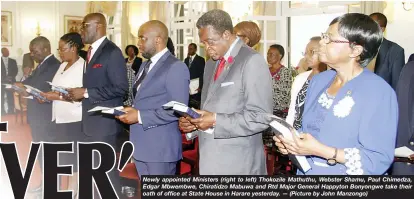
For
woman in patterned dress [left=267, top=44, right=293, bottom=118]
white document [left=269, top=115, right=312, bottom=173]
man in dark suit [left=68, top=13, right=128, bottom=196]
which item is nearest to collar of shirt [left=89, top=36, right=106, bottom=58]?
man in dark suit [left=68, top=13, right=128, bottom=196]

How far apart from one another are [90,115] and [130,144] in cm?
48

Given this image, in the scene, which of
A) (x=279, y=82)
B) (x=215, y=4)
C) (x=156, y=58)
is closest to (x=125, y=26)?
(x=215, y=4)

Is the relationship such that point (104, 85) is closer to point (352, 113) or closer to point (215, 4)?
point (352, 113)

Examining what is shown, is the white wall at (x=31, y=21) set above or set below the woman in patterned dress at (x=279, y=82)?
above

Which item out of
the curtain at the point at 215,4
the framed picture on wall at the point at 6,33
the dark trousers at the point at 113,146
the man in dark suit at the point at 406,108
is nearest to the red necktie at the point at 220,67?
the man in dark suit at the point at 406,108

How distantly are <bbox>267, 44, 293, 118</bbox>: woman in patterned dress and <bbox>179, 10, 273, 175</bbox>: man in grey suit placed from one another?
1.60m

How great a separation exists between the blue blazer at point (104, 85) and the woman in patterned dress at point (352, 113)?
147 centimetres

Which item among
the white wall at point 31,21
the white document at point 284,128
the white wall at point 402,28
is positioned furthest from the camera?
the white wall at point 402,28

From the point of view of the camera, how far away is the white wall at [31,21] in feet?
11.5

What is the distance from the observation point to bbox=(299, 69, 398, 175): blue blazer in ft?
4.16

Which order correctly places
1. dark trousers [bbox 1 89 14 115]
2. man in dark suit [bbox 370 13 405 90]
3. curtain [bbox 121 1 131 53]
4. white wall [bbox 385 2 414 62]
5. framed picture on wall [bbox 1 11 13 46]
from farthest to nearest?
1. curtain [bbox 121 1 131 53]
2. white wall [bbox 385 2 414 62]
3. framed picture on wall [bbox 1 11 13 46]
4. man in dark suit [bbox 370 13 405 90]
5. dark trousers [bbox 1 89 14 115]

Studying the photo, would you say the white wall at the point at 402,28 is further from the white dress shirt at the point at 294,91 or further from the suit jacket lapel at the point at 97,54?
the suit jacket lapel at the point at 97,54

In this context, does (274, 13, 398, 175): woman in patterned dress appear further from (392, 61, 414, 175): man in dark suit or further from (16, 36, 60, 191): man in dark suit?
(16, 36, 60, 191): man in dark suit

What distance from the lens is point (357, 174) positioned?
1.35m
